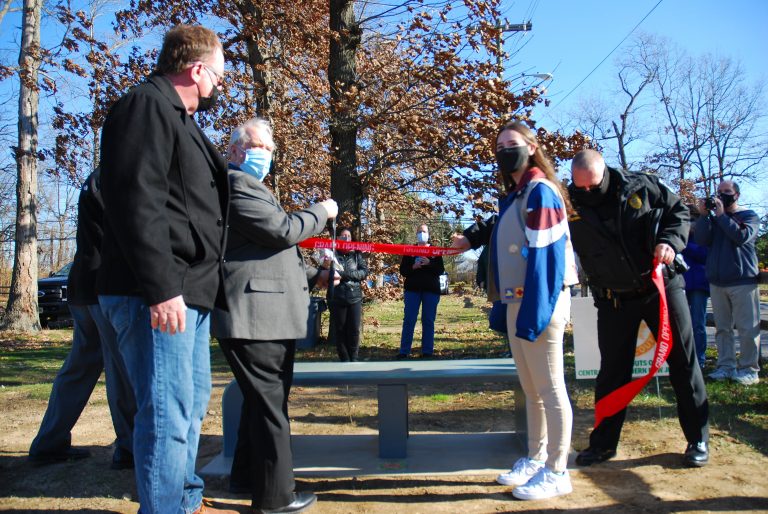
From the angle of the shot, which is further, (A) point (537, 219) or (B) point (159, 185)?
(A) point (537, 219)

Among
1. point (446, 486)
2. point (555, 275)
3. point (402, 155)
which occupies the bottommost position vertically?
point (446, 486)

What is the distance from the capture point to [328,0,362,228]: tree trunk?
10.4 m

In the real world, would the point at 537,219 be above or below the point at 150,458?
above

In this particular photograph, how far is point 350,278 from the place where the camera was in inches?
337

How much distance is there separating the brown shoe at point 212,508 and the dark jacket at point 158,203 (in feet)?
3.72

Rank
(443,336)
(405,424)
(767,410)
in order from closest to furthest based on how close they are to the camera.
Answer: (405,424) < (767,410) < (443,336)

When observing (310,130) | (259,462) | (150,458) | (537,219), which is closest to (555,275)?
(537,219)

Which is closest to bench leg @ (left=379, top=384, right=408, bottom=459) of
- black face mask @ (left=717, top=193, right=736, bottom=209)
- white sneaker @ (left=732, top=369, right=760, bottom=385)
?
white sneaker @ (left=732, top=369, right=760, bottom=385)

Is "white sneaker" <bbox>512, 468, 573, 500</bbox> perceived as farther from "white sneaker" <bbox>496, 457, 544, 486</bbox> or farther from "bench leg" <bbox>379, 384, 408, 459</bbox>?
"bench leg" <bbox>379, 384, 408, 459</bbox>

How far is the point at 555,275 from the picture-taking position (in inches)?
128

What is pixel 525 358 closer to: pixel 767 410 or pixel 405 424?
pixel 405 424

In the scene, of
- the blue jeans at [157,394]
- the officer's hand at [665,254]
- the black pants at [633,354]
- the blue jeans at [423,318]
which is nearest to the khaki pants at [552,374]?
the officer's hand at [665,254]

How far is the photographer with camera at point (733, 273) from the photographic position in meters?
6.49

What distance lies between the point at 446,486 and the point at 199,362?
5.51 ft
